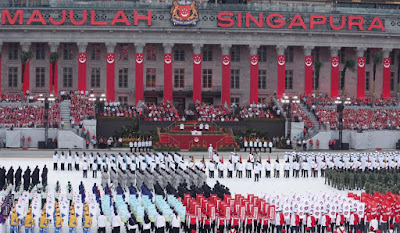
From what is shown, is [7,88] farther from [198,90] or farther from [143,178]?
[143,178]

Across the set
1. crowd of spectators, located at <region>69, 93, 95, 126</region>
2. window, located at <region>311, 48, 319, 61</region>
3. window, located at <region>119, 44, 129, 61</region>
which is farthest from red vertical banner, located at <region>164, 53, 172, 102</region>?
window, located at <region>311, 48, 319, 61</region>

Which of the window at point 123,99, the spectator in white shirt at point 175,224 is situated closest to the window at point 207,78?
the window at point 123,99

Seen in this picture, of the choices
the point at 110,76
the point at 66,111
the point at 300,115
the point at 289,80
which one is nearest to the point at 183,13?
the point at 110,76

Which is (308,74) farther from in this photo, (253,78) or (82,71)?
(82,71)

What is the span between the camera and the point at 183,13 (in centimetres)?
9812

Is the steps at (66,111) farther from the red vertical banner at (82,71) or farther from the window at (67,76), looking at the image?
the window at (67,76)

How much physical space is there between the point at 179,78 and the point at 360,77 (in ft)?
78.4

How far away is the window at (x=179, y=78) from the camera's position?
10494 cm

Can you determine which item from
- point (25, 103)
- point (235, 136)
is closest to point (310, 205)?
point (235, 136)

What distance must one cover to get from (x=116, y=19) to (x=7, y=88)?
17877 millimetres

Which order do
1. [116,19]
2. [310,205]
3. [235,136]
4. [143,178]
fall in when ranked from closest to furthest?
1. [310,205]
2. [143,178]
3. [235,136]
4. [116,19]

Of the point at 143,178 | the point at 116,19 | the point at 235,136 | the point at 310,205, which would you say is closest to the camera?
the point at 310,205

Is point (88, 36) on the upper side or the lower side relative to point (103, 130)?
upper

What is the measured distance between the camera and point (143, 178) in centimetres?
5469
